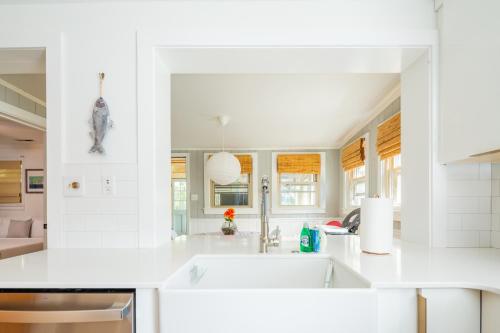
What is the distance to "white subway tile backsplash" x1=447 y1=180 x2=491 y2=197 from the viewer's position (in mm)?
1622

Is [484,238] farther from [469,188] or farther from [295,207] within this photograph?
[295,207]

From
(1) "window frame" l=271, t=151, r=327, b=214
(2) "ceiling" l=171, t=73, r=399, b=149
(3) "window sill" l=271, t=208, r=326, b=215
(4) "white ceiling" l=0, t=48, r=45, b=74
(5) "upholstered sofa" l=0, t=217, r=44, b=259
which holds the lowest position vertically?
(5) "upholstered sofa" l=0, t=217, r=44, b=259

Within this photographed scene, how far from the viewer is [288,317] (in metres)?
0.96

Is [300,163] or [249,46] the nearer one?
[249,46]

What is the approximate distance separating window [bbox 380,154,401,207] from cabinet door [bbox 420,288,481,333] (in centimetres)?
293

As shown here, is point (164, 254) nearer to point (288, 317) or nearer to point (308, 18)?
point (288, 317)

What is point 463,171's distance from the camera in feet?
5.32

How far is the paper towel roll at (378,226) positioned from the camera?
1.41 m

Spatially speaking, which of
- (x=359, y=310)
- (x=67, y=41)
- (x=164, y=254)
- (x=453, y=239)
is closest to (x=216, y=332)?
(x=359, y=310)

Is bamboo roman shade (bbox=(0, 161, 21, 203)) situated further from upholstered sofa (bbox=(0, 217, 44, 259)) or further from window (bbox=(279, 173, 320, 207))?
window (bbox=(279, 173, 320, 207))

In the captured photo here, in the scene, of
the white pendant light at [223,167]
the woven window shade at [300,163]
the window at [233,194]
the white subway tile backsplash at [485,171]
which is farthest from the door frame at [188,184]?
the white subway tile backsplash at [485,171]

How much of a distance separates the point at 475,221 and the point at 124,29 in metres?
2.03

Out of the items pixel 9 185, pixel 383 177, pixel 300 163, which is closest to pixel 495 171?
pixel 383 177

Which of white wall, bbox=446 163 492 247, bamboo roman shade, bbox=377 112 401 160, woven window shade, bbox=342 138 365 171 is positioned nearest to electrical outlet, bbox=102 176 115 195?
white wall, bbox=446 163 492 247
